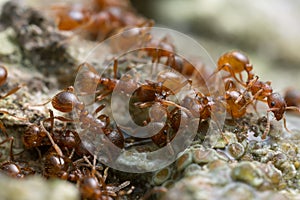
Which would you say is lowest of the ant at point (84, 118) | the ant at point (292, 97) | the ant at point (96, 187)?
the ant at point (96, 187)

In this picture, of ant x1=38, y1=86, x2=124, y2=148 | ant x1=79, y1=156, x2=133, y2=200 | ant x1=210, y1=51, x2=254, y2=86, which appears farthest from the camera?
ant x1=210, y1=51, x2=254, y2=86

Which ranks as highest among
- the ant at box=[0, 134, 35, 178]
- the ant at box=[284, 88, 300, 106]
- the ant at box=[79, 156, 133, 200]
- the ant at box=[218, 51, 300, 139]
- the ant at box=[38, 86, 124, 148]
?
the ant at box=[218, 51, 300, 139]

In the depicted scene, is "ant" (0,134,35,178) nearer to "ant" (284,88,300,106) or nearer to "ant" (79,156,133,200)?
"ant" (79,156,133,200)

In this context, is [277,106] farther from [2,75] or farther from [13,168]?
[2,75]

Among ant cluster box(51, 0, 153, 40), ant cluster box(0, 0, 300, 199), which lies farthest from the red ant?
ant cluster box(0, 0, 300, 199)

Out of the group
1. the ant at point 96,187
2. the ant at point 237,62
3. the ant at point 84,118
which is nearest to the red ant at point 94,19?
the ant at point 237,62

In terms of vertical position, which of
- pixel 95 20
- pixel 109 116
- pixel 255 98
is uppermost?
pixel 255 98

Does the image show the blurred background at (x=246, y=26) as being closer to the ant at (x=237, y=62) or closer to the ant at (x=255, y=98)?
the ant at (x=237, y=62)

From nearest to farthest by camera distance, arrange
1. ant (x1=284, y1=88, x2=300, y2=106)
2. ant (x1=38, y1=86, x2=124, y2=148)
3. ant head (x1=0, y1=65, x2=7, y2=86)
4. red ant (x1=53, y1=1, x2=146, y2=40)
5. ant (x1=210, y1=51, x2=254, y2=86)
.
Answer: ant (x1=38, y1=86, x2=124, y2=148), ant head (x1=0, y1=65, x2=7, y2=86), ant (x1=210, y1=51, x2=254, y2=86), ant (x1=284, y1=88, x2=300, y2=106), red ant (x1=53, y1=1, x2=146, y2=40)

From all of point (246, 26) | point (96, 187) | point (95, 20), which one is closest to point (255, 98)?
point (96, 187)
